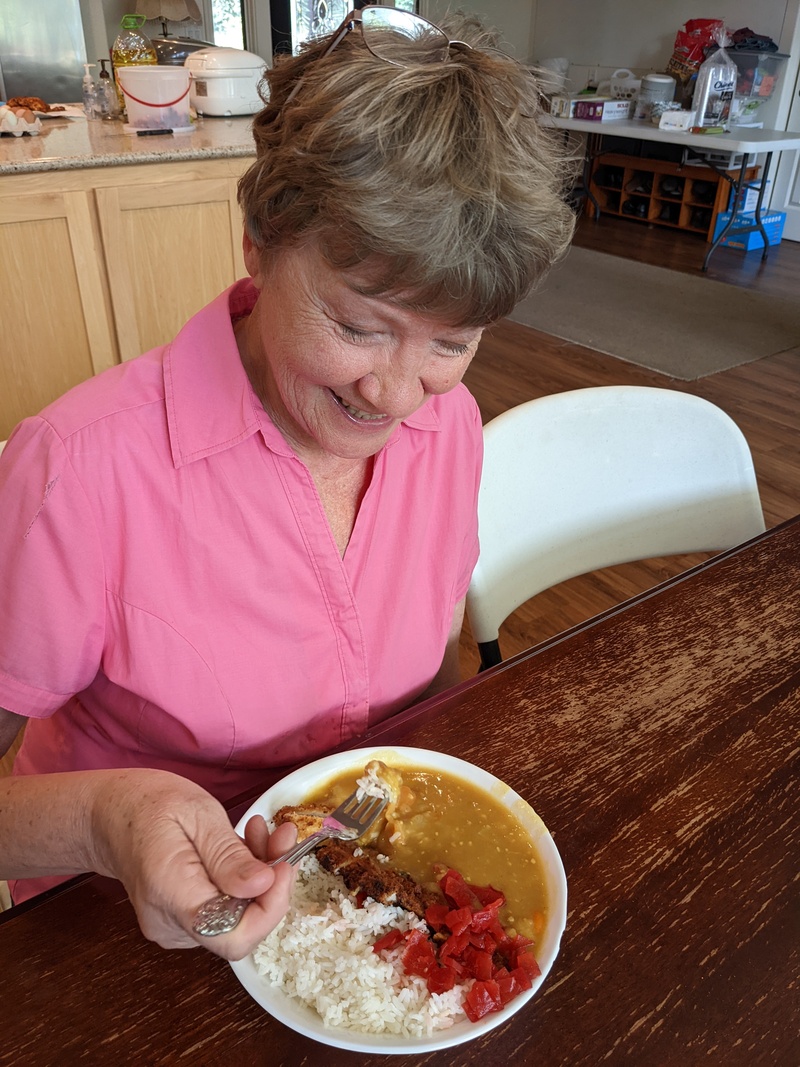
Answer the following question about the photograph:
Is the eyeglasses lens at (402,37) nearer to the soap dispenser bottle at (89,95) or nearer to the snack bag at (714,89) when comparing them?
the soap dispenser bottle at (89,95)

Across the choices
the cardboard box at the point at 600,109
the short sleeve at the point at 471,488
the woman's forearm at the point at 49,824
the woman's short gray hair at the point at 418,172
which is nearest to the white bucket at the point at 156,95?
the short sleeve at the point at 471,488

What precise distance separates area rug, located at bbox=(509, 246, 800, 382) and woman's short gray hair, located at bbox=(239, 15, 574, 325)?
3403 millimetres

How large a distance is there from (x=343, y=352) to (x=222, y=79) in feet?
9.36

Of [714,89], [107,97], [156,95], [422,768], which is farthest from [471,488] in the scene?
[714,89]

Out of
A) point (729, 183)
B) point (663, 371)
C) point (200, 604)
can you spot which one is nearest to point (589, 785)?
point (200, 604)

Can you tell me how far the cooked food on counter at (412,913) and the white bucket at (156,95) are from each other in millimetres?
2641

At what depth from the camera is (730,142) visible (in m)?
4.93

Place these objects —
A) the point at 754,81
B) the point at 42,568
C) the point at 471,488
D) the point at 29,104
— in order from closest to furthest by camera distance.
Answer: the point at 42,568 → the point at 471,488 → the point at 29,104 → the point at 754,81

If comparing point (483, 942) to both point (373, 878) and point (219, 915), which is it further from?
point (219, 915)

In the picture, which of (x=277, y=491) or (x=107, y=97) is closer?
(x=277, y=491)

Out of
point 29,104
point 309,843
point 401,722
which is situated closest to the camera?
point 309,843

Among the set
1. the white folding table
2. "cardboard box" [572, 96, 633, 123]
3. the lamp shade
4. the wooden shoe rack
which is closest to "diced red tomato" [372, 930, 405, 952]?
the white folding table

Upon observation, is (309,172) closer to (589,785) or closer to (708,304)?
(589,785)

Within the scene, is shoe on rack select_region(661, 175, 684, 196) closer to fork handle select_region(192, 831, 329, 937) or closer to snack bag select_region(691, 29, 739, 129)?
snack bag select_region(691, 29, 739, 129)
